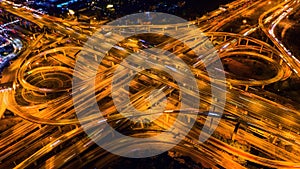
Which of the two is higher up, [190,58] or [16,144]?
[190,58]

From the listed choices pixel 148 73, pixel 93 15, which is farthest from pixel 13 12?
pixel 148 73

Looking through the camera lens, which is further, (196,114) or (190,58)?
(190,58)

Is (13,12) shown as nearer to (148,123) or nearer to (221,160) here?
(148,123)

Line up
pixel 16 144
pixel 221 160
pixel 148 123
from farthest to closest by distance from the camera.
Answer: pixel 148 123, pixel 16 144, pixel 221 160

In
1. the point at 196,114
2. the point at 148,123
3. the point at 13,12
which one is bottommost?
the point at 148,123

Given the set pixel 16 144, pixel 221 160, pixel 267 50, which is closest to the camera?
pixel 221 160

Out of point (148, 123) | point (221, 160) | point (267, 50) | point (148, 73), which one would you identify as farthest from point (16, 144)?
point (267, 50)
